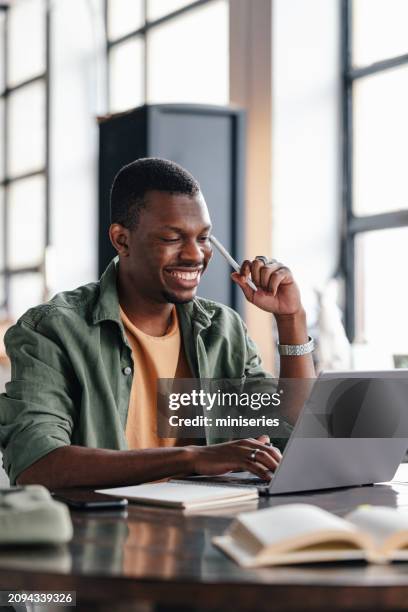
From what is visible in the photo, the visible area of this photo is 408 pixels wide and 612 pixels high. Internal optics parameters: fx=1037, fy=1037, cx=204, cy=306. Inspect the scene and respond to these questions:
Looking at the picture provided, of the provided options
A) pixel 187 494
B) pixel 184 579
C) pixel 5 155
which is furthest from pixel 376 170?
pixel 5 155

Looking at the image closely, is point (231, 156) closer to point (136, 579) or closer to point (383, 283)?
point (383, 283)

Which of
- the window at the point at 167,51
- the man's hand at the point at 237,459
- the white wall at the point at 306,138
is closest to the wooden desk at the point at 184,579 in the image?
the man's hand at the point at 237,459

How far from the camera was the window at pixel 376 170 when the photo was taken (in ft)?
15.2

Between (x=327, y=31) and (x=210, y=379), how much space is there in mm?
Result: 3118

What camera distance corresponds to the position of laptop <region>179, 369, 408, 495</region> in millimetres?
1592

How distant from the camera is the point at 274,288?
2322mm

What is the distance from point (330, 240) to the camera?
499 centimetres

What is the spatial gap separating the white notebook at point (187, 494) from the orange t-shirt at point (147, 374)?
0.41 meters

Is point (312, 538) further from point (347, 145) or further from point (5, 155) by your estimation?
point (5, 155)

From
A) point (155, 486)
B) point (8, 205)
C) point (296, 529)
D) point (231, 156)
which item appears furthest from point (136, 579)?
point (8, 205)

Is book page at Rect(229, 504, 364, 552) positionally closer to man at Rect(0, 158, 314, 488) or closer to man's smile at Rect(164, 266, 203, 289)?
man at Rect(0, 158, 314, 488)

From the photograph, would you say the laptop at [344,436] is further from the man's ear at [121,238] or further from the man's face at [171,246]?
the man's ear at [121,238]

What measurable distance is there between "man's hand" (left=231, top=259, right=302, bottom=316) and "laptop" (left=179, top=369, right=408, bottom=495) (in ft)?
1.77

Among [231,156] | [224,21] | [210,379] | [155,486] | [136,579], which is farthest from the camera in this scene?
[224,21]
